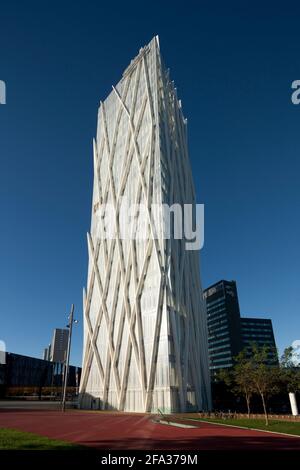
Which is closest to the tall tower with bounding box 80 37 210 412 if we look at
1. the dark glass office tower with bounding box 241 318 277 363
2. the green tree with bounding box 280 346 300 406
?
the green tree with bounding box 280 346 300 406

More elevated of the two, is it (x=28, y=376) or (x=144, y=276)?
(x=144, y=276)

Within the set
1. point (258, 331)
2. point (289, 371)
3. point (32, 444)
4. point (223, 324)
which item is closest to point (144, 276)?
point (289, 371)

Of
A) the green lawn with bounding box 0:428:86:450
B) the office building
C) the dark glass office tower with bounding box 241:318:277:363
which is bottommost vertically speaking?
the green lawn with bounding box 0:428:86:450

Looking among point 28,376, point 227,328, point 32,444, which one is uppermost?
point 227,328

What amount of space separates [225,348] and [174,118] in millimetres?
110966

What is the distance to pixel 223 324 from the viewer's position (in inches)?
5773

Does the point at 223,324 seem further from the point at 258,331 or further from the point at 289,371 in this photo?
the point at 289,371

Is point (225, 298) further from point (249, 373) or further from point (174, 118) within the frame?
point (249, 373)

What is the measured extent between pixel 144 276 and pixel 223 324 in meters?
111

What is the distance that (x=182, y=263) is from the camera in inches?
1988

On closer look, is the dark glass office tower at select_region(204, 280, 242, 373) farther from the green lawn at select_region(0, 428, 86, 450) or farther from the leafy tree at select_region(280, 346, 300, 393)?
the green lawn at select_region(0, 428, 86, 450)

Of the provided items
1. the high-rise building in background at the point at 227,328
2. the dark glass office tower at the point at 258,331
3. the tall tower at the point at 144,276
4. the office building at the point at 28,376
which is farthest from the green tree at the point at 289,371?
the dark glass office tower at the point at 258,331

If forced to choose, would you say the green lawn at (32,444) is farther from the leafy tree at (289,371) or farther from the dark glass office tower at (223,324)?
the dark glass office tower at (223,324)

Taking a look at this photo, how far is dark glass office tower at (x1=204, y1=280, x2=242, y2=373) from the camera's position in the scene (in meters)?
140
